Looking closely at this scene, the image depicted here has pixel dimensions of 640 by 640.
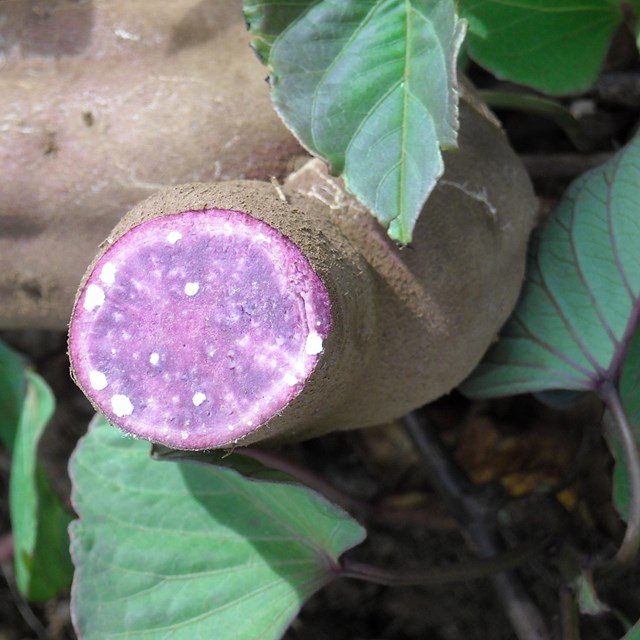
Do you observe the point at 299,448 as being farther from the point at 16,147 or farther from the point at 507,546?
the point at 16,147

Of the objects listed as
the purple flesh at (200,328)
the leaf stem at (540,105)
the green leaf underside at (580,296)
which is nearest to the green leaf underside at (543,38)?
the leaf stem at (540,105)

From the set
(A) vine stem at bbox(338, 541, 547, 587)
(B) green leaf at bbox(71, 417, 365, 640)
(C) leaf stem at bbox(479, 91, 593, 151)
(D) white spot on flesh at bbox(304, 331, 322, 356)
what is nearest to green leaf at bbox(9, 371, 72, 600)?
(B) green leaf at bbox(71, 417, 365, 640)

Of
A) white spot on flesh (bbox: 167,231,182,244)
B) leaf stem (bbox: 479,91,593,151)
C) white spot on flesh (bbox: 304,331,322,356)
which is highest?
white spot on flesh (bbox: 167,231,182,244)

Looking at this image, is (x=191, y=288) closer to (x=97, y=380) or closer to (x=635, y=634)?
(x=97, y=380)

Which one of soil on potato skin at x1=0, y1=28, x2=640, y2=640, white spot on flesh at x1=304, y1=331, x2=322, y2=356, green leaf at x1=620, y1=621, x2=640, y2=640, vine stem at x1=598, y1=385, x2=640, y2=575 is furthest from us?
soil on potato skin at x1=0, y1=28, x2=640, y2=640

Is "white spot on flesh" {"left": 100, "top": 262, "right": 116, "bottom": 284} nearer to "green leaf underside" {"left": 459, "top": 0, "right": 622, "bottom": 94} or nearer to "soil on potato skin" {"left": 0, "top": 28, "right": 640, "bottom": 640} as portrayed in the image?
"green leaf underside" {"left": 459, "top": 0, "right": 622, "bottom": 94}

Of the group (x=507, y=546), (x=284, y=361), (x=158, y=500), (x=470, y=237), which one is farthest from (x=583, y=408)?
(x=284, y=361)

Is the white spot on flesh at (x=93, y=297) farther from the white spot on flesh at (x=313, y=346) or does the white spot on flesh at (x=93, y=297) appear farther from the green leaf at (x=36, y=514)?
the green leaf at (x=36, y=514)

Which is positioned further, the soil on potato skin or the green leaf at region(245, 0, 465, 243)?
the soil on potato skin

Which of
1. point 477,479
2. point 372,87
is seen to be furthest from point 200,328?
point 477,479
